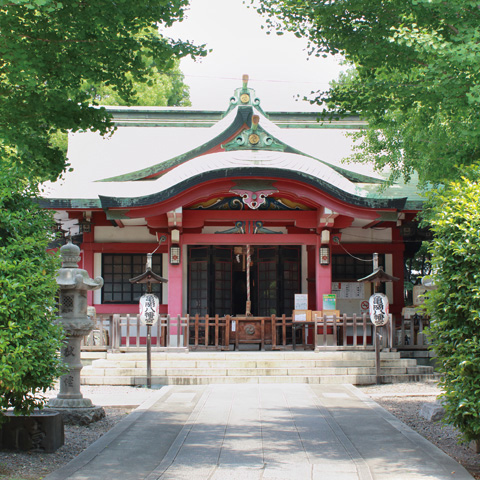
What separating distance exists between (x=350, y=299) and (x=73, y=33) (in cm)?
1246

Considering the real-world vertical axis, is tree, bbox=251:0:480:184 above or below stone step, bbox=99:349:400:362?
above

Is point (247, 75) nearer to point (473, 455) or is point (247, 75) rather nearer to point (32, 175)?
point (32, 175)

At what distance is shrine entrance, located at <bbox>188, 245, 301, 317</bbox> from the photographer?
60.4 ft

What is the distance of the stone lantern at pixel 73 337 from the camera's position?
30.1ft

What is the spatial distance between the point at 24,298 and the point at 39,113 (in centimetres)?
367

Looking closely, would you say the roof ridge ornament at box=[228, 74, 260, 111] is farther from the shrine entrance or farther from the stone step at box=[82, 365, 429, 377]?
the stone step at box=[82, 365, 429, 377]

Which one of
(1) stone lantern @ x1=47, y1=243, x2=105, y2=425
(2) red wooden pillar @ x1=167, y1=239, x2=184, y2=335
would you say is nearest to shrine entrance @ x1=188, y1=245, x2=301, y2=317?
(2) red wooden pillar @ x1=167, y1=239, x2=184, y2=335

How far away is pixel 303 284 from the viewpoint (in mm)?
18703

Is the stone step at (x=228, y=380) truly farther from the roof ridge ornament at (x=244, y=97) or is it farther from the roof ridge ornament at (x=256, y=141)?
the roof ridge ornament at (x=244, y=97)

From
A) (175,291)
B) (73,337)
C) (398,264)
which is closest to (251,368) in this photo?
(175,291)

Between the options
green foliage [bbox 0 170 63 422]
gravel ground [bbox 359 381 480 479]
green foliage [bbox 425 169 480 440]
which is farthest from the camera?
gravel ground [bbox 359 381 480 479]

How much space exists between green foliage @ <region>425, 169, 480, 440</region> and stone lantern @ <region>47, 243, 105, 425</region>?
5010 millimetres

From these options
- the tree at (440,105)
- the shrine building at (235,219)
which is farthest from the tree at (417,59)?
the shrine building at (235,219)

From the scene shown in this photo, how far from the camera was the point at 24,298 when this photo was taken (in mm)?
6324
